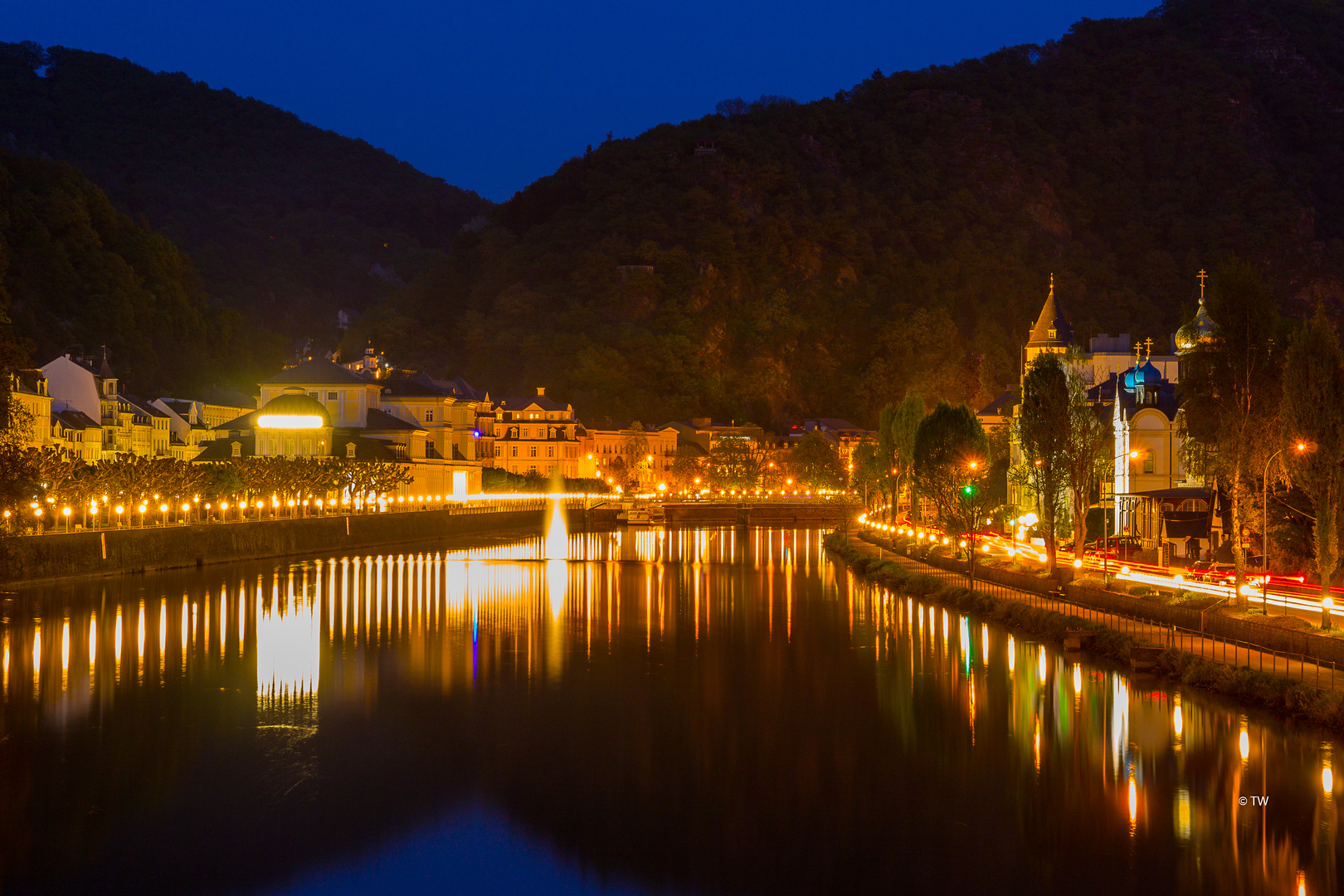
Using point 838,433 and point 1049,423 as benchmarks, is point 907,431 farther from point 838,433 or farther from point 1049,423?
point 838,433

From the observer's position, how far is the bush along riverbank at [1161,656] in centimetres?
2239

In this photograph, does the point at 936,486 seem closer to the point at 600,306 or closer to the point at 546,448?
the point at 546,448

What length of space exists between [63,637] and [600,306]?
134404 mm

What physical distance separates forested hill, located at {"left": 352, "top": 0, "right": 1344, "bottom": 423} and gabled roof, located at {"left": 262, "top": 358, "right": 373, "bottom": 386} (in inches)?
Result: 1883

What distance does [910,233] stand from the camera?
183125 mm

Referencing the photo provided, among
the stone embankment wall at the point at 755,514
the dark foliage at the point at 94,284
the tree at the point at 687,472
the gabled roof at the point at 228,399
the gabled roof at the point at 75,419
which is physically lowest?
the stone embankment wall at the point at 755,514

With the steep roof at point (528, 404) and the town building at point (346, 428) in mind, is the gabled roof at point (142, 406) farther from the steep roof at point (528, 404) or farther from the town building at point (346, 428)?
the steep roof at point (528, 404)

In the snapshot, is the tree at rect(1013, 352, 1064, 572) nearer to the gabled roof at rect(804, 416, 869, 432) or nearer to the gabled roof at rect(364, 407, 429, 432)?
the gabled roof at rect(364, 407, 429, 432)

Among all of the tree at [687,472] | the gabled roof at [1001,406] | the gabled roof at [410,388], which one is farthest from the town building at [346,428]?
the gabled roof at [1001,406]

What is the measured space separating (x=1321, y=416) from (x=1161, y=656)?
6.62 m

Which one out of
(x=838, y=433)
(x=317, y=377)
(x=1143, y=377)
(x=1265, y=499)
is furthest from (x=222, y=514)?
(x=838, y=433)

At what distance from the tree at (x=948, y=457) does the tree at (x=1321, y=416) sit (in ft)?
84.8

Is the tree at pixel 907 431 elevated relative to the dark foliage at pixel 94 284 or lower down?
lower down

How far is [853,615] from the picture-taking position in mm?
44812
